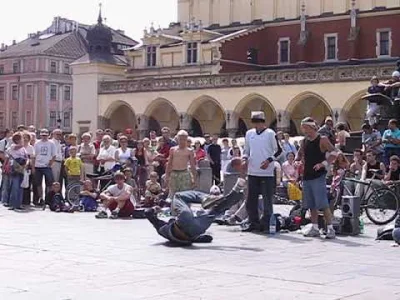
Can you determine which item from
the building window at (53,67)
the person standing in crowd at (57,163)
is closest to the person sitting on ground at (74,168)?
the person standing in crowd at (57,163)

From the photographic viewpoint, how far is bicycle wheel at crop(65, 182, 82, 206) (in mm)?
17859

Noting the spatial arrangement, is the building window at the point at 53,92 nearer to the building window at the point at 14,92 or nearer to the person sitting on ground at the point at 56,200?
the building window at the point at 14,92

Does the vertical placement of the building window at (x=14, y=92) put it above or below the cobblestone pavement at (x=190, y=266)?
above

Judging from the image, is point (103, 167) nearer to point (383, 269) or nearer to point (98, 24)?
point (383, 269)

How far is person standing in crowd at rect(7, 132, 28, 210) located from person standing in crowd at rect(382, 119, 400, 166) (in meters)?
7.31

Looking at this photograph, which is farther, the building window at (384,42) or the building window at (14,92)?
the building window at (14,92)

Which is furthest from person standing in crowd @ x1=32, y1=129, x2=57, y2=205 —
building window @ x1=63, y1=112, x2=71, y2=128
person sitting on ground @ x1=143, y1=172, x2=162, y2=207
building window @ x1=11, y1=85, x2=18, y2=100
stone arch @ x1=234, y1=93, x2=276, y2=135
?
building window @ x1=11, y1=85, x2=18, y2=100

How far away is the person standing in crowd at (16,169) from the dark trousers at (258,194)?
20.5 feet

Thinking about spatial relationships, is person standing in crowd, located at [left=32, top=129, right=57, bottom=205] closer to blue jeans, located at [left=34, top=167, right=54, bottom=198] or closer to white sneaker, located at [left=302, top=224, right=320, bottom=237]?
blue jeans, located at [left=34, top=167, right=54, bottom=198]

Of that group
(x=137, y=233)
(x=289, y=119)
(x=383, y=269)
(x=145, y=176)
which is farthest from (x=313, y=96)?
(x=383, y=269)

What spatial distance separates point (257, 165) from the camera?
12.7 m

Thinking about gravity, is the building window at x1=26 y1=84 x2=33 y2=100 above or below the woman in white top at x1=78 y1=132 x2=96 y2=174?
above

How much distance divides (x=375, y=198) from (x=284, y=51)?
158 ft

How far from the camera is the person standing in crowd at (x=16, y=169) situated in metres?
17.3
